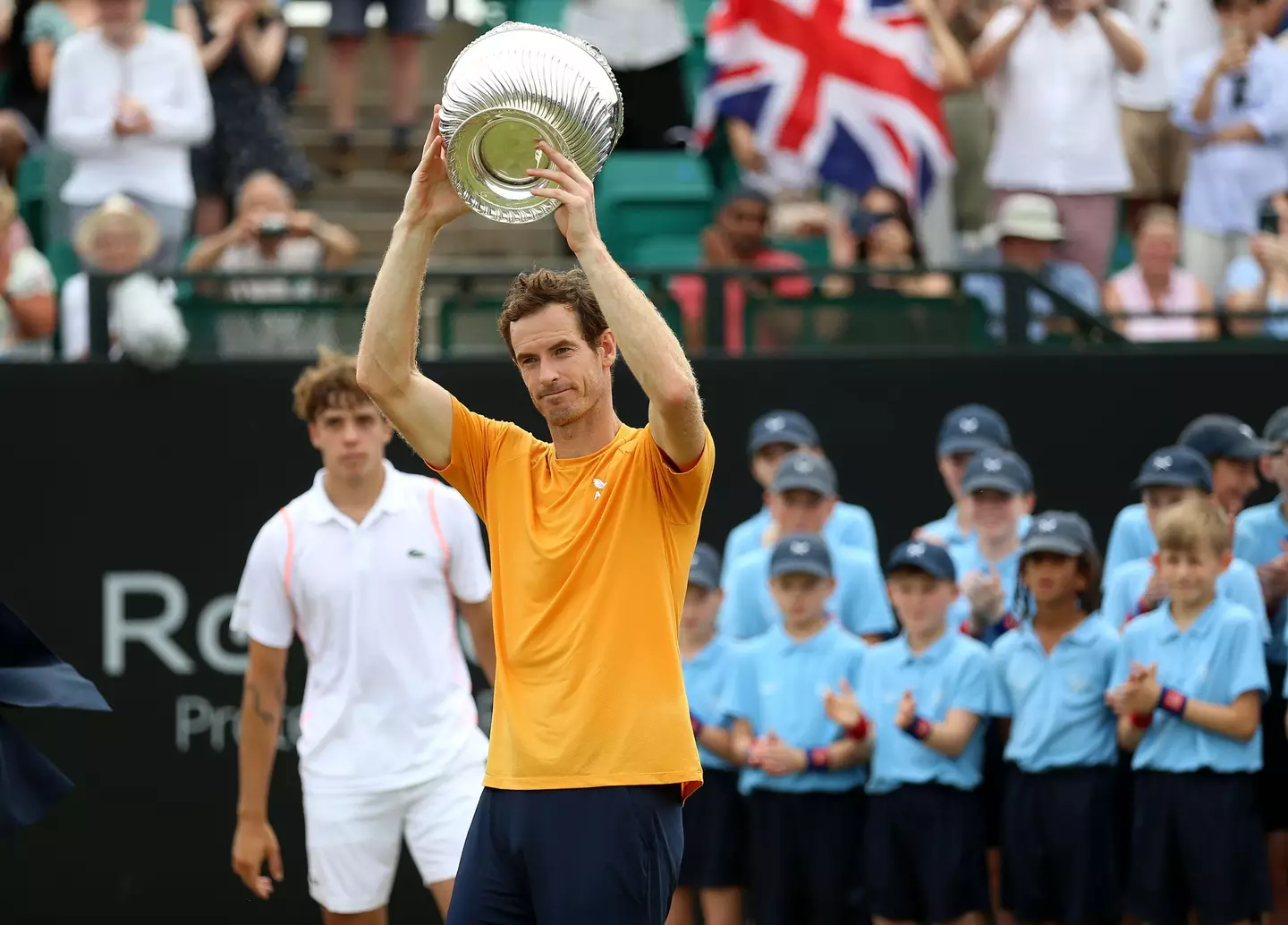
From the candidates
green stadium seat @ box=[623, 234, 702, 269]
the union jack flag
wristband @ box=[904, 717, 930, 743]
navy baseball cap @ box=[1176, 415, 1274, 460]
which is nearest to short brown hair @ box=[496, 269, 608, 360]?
wristband @ box=[904, 717, 930, 743]

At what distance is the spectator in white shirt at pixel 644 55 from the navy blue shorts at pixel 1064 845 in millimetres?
Result: 5771

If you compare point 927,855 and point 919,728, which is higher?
point 919,728

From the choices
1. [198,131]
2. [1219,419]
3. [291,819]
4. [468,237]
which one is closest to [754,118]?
[468,237]

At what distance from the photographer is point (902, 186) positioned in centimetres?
1107

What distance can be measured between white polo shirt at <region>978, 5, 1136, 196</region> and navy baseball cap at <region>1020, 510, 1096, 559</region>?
3.79 metres

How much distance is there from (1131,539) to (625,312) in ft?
14.7

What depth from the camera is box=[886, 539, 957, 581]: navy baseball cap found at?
7.52 m

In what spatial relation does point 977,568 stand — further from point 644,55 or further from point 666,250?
point 644,55

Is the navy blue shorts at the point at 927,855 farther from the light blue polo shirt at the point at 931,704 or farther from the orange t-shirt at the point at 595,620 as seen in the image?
the orange t-shirt at the point at 595,620

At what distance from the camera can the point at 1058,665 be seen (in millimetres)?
7395

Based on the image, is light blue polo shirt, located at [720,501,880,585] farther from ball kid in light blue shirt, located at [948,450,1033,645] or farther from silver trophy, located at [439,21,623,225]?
silver trophy, located at [439,21,623,225]

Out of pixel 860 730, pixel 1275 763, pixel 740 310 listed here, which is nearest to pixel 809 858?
pixel 860 730

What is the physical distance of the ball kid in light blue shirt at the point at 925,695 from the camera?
24.4ft

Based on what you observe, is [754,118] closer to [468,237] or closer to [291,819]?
[468,237]
